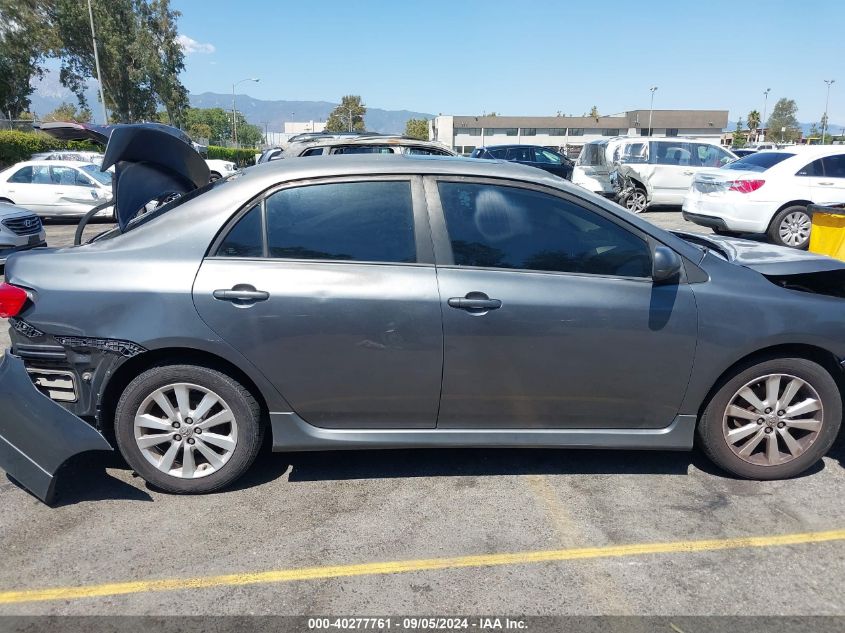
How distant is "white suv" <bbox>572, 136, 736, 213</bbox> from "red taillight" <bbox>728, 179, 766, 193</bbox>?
507 centimetres

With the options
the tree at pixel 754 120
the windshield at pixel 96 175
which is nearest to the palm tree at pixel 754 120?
the tree at pixel 754 120

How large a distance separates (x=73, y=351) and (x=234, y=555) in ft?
4.29

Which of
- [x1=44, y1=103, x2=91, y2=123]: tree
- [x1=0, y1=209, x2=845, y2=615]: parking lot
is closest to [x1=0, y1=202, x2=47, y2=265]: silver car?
[x1=0, y1=209, x2=845, y2=615]: parking lot

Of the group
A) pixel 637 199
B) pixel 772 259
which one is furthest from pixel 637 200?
pixel 772 259

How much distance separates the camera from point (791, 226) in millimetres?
10617

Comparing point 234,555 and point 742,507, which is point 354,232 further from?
point 742,507

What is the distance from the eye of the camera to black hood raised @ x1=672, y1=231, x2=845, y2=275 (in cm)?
357

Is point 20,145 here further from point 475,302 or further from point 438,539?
point 438,539

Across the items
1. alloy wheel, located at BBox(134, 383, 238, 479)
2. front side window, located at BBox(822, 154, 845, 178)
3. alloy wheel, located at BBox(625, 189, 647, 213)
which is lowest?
alloy wheel, located at BBox(134, 383, 238, 479)

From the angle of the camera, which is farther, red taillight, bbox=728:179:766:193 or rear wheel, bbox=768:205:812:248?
red taillight, bbox=728:179:766:193

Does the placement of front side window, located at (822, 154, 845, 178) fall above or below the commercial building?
below

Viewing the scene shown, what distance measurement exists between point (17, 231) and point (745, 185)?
11157 millimetres

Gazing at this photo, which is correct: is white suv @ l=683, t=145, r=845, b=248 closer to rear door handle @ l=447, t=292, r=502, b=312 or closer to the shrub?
rear door handle @ l=447, t=292, r=502, b=312

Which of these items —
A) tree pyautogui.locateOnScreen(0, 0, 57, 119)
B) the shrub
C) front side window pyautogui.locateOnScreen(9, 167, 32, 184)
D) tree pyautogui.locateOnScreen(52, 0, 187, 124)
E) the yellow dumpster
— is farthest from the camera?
the shrub
